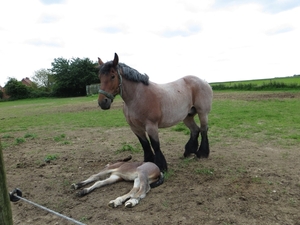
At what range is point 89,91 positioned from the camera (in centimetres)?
3950

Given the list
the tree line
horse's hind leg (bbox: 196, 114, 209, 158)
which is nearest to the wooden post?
horse's hind leg (bbox: 196, 114, 209, 158)

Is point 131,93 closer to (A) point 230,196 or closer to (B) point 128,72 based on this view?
(B) point 128,72

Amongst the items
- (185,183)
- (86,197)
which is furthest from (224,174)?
(86,197)

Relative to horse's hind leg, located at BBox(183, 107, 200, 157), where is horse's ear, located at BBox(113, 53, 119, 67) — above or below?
above

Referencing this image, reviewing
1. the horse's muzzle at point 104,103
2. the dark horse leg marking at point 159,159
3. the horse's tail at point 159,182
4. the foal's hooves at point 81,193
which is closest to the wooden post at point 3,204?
the foal's hooves at point 81,193

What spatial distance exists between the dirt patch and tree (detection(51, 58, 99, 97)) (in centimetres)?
3828

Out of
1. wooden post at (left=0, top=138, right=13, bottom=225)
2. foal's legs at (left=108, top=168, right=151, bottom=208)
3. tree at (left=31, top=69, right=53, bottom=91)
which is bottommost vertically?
foal's legs at (left=108, top=168, right=151, bottom=208)

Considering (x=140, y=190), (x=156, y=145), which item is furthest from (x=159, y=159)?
(x=140, y=190)

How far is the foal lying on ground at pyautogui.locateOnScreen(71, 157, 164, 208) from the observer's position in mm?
3562

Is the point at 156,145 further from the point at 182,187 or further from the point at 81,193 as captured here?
the point at 81,193

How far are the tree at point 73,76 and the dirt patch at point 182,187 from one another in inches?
1507

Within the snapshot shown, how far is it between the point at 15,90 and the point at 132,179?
178 feet

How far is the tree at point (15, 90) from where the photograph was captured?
166 ft

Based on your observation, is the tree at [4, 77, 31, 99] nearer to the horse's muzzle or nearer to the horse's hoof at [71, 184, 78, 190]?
the horse's hoof at [71, 184, 78, 190]
